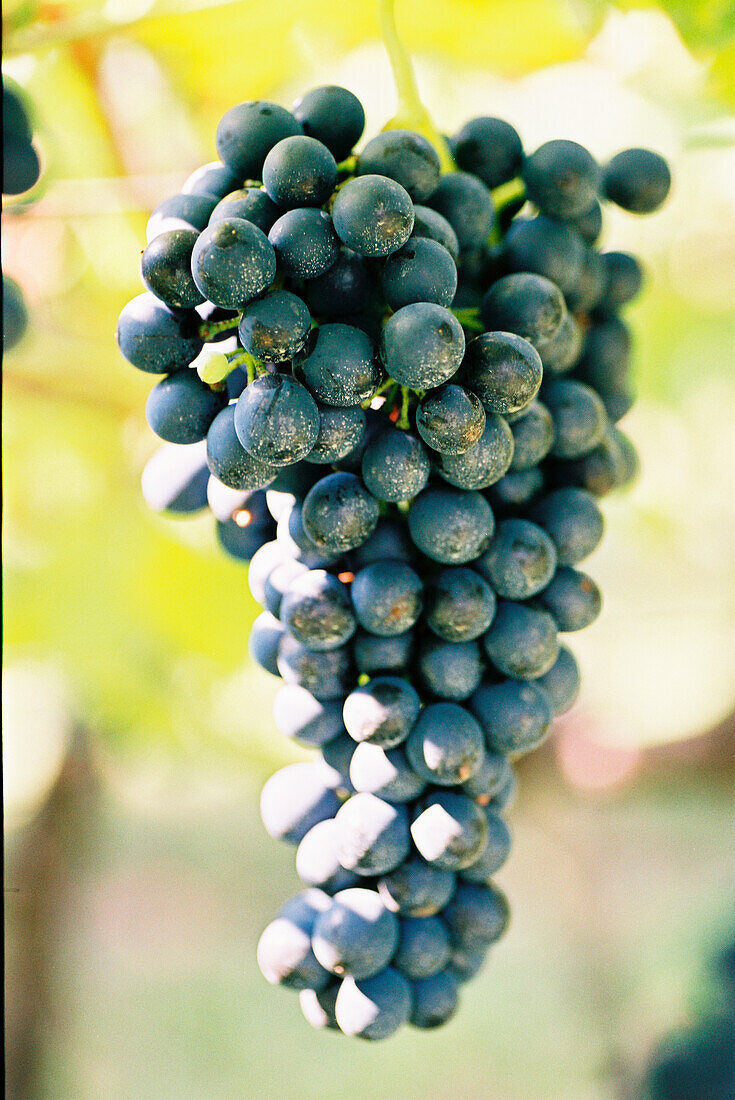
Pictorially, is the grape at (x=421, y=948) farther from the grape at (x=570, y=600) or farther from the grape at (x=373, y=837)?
the grape at (x=570, y=600)

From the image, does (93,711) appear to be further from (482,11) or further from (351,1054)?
(482,11)

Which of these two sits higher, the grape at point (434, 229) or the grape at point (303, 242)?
the grape at point (434, 229)

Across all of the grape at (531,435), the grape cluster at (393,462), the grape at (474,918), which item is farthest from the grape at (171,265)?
the grape at (474,918)

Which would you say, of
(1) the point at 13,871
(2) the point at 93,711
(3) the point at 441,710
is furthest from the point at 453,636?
(1) the point at 13,871

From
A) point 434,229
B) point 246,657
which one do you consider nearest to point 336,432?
point 434,229

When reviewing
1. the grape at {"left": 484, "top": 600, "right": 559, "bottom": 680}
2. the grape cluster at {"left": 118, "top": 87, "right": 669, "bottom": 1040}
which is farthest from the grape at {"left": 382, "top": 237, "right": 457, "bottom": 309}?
the grape at {"left": 484, "top": 600, "right": 559, "bottom": 680}

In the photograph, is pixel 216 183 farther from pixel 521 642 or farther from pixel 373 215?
pixel 521 642

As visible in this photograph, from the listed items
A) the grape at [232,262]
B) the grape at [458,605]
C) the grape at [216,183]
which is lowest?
the grape at [458,605]
